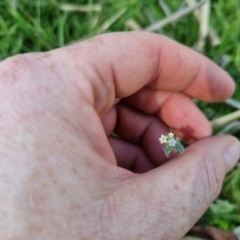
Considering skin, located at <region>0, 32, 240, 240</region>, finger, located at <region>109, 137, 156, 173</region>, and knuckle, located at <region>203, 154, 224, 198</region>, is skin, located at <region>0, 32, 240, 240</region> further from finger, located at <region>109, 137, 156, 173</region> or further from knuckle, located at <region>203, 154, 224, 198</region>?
finger, located at <region>109, 137, 156, 173</region>

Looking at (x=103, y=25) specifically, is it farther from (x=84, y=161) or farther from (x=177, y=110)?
(x=84, y=161)

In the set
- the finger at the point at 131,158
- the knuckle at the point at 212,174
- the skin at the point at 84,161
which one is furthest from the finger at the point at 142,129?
the knuckle at the point at 212,174

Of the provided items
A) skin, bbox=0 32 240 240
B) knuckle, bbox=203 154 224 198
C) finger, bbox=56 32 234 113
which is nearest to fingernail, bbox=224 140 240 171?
skin, bbox=0 32 240 240

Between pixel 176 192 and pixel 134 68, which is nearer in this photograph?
pixel 176 192

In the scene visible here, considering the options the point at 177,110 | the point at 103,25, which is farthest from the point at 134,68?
the point at 103,25

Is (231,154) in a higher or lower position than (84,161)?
lower

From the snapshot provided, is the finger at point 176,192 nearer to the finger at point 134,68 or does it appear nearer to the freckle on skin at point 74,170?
the freckle on skin at point 74,170
